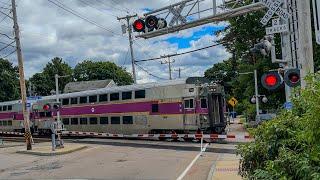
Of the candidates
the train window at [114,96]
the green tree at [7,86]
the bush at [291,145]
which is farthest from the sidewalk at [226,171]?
the green tree at [7,86]

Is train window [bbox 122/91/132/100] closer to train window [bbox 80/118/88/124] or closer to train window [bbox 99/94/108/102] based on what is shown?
train window [bbox 99/94/108/102]

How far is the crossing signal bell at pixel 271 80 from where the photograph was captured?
40.3 ft

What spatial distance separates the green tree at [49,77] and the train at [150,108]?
77.5 m

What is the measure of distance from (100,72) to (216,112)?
91728 millimetres

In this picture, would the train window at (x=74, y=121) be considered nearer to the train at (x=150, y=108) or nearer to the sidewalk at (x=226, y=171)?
the train at (x=150, y=108)

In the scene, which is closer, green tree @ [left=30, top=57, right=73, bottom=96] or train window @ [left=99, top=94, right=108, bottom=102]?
train window @ [left=99, top=94, right=108, bottom=102]

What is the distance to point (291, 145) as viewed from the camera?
6.69 meters

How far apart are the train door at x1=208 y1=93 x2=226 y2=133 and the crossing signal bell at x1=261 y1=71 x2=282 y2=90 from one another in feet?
63.5

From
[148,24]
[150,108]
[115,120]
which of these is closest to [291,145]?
[148,24]

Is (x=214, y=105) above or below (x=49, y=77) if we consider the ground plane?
below

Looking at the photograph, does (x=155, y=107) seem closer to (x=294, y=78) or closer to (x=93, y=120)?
(x=93, y=120)

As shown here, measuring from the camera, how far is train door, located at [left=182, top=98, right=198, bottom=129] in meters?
31.7

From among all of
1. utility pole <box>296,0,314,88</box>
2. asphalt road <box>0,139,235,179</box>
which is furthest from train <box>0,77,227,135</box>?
utility pole <box>296,0,314,88</box>

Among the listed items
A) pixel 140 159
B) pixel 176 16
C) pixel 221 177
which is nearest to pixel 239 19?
pixel 140 159
